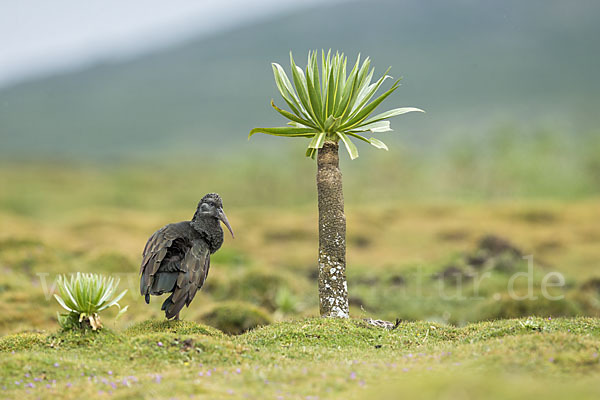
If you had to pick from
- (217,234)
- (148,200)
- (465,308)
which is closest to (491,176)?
(148,200)

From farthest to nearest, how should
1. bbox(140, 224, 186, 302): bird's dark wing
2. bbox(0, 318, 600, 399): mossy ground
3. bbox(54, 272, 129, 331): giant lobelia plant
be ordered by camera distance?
1. bbox(140, 224, 186, 302): bird's dark wing
2. bbox(54, 272, 129, 331): giant lobelia plant
3. bbox(0, 318, 600, 399): mossy ground

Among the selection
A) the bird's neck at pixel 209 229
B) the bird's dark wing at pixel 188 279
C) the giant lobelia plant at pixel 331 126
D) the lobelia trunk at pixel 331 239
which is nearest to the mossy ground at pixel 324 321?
the bird's dark wing at pixel 188 279

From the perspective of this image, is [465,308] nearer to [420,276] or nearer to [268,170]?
[420,276]

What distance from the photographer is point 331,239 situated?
12922 millimetres

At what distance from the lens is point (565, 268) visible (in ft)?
102

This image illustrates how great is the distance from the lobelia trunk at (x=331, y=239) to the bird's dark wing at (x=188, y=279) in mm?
2690

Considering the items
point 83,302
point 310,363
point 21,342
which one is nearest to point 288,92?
point 83,302

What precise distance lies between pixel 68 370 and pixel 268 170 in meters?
104

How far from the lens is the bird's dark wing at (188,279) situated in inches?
450

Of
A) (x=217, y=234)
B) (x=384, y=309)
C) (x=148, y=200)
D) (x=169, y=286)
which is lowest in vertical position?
(x=384, y=309)

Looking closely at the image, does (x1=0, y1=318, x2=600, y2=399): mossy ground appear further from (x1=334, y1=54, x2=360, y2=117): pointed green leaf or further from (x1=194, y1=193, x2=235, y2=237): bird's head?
(x1=334, y1=54, x2=360, y2=117): pointed green leaf

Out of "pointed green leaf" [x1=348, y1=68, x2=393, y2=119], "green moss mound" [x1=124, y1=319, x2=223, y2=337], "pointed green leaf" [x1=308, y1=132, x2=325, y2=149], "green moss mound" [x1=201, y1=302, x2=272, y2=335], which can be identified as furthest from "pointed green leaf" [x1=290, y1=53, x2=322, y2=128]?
"green moss mound" [x1=201, y1=302, x2=272, y2=335]

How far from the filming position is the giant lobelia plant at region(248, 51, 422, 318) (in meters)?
12.8

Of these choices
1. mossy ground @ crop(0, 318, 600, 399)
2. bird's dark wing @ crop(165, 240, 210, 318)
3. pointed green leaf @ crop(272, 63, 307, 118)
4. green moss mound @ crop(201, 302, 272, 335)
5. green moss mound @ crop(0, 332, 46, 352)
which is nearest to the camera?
mossy ground @ crop(0, 318, 600, 399)
